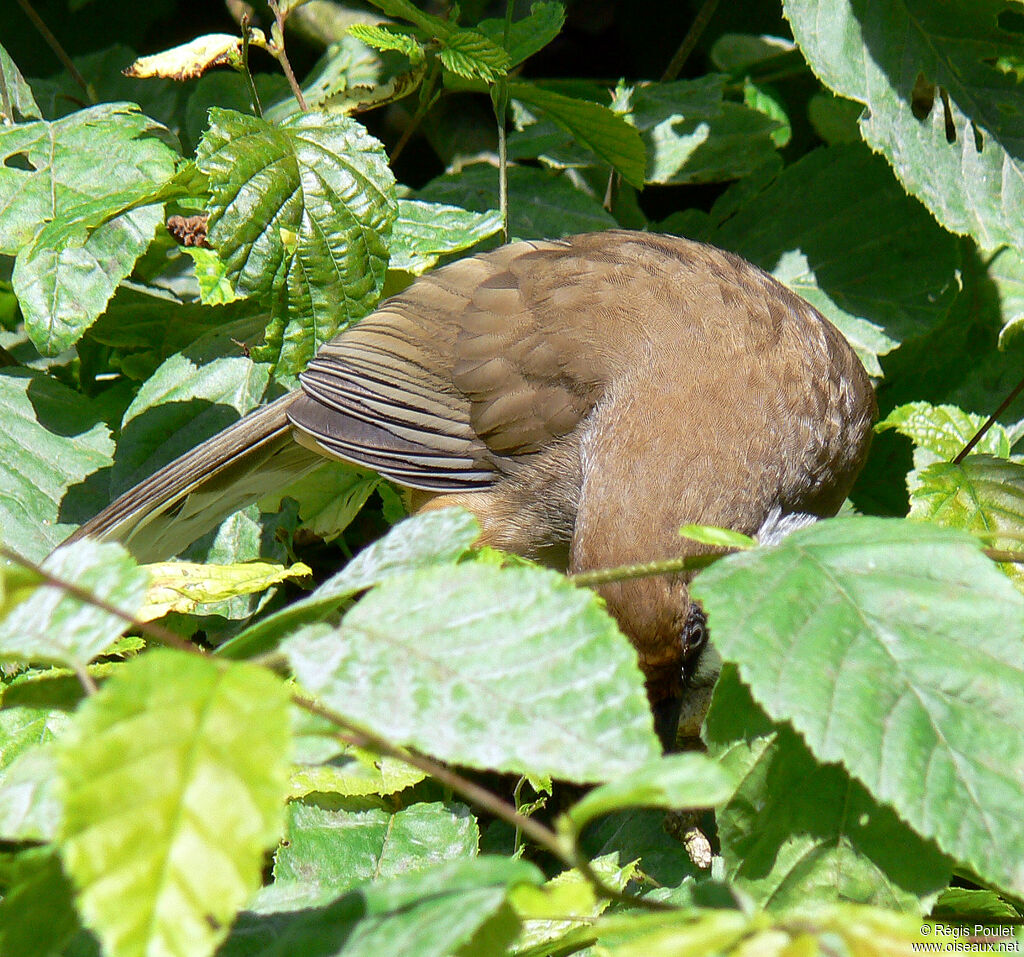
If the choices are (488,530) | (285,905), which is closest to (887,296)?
(488,530)

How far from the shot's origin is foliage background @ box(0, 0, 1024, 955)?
3.14ft

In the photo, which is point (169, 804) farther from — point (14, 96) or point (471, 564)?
point (14, 96)

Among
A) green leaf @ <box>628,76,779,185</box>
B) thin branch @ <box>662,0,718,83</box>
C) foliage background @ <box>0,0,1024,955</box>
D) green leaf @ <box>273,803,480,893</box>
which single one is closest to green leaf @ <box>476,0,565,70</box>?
foliage background @ <box>0,0,1024,955</box>

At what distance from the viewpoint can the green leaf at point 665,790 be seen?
0.88 meters

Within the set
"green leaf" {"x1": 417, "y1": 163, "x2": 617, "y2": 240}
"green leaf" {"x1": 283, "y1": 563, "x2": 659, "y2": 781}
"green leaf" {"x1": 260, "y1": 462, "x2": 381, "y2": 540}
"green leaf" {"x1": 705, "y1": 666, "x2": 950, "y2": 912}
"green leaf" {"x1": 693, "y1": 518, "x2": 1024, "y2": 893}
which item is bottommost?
"green leaf" {"x1": 260, "y1": 462, "x2": 381, "y2": 540}

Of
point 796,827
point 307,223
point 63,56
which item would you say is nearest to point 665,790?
point 796,827

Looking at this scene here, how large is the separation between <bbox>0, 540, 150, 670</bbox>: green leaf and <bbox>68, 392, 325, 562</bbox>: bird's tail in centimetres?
200

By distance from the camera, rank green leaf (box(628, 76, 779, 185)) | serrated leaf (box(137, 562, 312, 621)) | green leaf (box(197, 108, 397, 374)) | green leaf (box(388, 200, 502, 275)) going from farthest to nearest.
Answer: green leaf (box(628, 76, 779, 185)) → green leaf (box(388, 200, 502, 275)) → green leaf (box(197, 108, 397, 374)) → serrated leaf (box(137, 562, 312, 621))

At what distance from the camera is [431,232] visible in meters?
3.32

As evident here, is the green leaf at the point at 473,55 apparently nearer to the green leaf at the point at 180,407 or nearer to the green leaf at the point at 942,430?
the green leaf at the point at 180,407

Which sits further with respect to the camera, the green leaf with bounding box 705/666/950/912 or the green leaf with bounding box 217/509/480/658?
the green leaf with bounding box 705/666/950/912

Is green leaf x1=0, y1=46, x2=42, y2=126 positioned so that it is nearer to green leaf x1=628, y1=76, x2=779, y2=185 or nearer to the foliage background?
the foliage background

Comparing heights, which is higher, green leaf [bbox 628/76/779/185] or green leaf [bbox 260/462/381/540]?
green leaf [bbox 628/76/779/185]

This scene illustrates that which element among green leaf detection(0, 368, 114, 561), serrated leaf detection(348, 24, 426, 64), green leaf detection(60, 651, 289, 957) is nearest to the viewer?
green leaf detection(60, 651, 289, 957)
